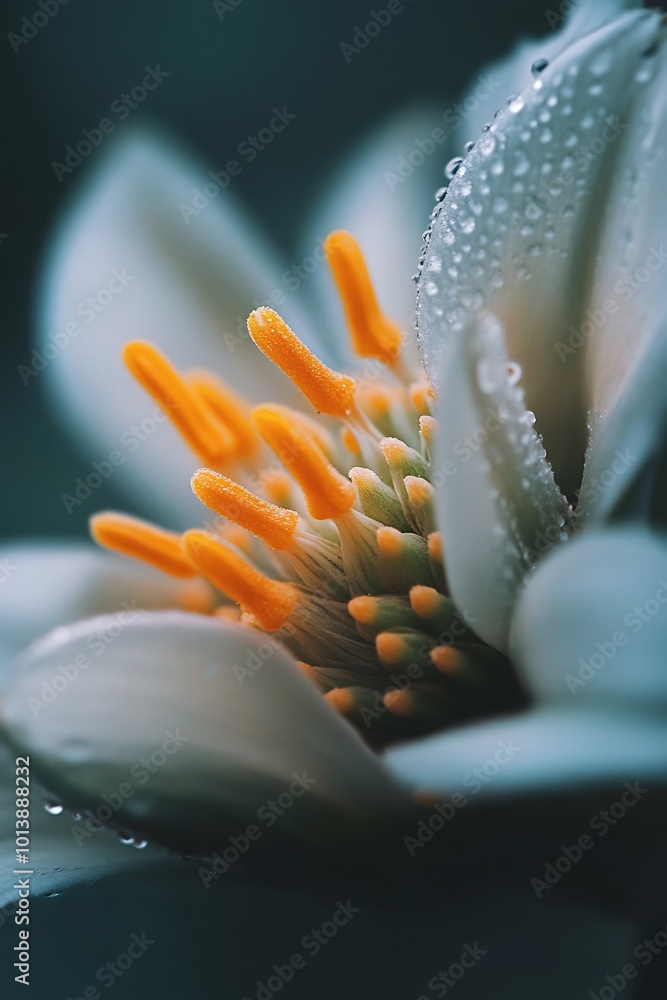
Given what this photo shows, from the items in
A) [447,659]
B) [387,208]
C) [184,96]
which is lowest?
[447,659]

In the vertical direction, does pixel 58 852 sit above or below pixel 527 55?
below

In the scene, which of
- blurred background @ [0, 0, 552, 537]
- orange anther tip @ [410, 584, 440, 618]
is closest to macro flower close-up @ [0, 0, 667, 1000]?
orange anther tip @ [410, 584, 440, 618]

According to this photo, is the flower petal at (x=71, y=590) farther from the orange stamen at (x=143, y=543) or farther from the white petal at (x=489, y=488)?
the white petal at (x=489, y=488)

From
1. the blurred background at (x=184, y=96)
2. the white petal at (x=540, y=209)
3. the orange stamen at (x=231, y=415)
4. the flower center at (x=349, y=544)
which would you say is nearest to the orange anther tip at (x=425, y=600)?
the flower center at (x=349, y=544)

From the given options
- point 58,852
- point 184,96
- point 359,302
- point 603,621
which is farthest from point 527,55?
point 184,96

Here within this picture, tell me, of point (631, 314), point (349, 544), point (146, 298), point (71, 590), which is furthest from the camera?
point (146, 298)

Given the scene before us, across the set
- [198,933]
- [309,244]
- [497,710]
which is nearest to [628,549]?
[497,710]

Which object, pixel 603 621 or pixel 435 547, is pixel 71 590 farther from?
pixel 603 621

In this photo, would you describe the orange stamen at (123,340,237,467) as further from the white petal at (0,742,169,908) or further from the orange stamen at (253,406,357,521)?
the white petal at (0,742,169,908)
